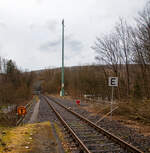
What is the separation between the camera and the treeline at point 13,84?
31139 millimetres

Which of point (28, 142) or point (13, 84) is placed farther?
point (13, 84)

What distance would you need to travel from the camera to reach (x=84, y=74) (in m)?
36.0

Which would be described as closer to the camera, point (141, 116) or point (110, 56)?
point (141, 116)

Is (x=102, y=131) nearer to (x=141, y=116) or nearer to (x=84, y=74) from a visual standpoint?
(x=141, y=116)

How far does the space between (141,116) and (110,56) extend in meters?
9.22

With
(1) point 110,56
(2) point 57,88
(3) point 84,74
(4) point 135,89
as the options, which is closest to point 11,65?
(2) point 57,88

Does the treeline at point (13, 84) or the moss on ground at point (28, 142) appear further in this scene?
the treeline at point (13, 84)

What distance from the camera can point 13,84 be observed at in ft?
151

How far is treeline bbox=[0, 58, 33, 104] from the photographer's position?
102ft

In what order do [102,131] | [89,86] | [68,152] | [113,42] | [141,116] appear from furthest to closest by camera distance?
[89,86]
[113,42]
[141,116]
[102,131]
[68,152]

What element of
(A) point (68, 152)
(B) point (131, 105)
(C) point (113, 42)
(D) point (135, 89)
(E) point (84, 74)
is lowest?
(A) point (68, 152)

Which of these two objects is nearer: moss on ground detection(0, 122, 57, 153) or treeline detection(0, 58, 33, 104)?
moss on ground detection(0, 122, 57, 153)

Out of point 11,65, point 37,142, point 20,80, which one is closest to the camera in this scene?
point 37,142

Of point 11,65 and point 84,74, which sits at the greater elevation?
point 11,65
